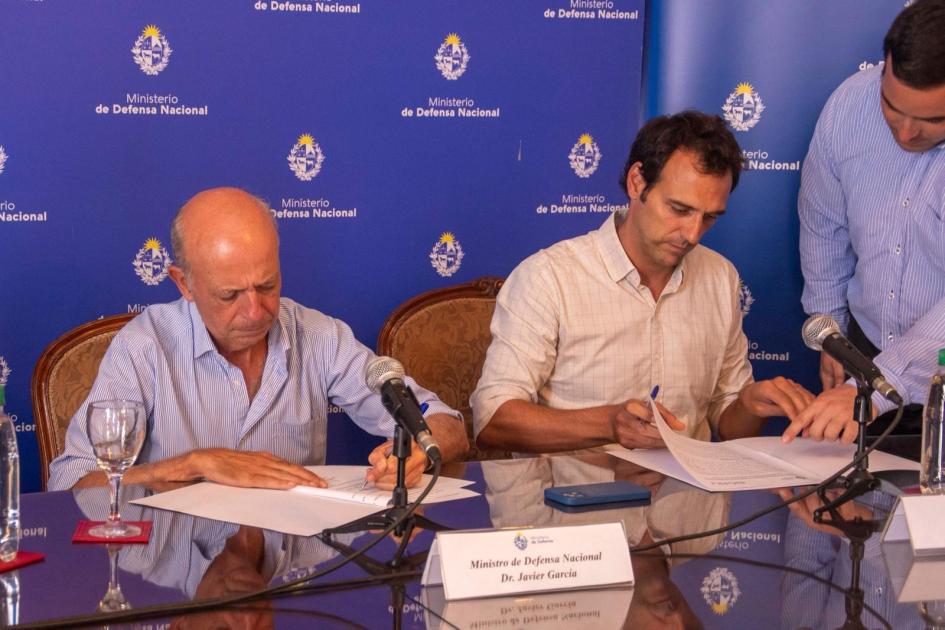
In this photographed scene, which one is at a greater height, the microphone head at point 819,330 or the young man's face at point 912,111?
the young man's face at point 912,111

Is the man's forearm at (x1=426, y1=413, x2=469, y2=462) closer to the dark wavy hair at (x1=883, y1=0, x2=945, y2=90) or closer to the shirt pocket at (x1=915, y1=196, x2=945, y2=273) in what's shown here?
the dark wavy hair at (x1=883, y1=0, x2=945, y2=90)

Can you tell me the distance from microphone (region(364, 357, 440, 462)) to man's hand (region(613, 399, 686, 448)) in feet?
2.72

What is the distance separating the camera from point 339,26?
3795mm

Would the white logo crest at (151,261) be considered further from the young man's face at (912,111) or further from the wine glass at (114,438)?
the young man's face at (912,111)

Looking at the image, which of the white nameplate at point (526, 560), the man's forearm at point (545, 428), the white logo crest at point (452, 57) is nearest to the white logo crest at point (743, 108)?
the white logo crest at point (452, 57)

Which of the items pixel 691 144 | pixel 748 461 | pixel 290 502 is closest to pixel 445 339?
pixel 691 144

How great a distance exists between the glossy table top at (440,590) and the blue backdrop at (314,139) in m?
1.67

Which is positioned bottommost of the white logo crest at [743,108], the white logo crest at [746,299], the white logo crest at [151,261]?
the white logo crest at [746,299]

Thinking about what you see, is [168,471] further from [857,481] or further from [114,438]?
[857,481]

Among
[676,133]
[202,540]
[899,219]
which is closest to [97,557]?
[202,540]

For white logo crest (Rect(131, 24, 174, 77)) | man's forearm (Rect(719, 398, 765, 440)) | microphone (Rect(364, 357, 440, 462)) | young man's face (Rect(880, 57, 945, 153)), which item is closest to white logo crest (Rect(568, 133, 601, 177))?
young man's face (Rect(880, 57, 945, 153))

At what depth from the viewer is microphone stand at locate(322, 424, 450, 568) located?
1769 mm

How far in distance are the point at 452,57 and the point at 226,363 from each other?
1.74 metres

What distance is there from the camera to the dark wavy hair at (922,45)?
2936 mm
